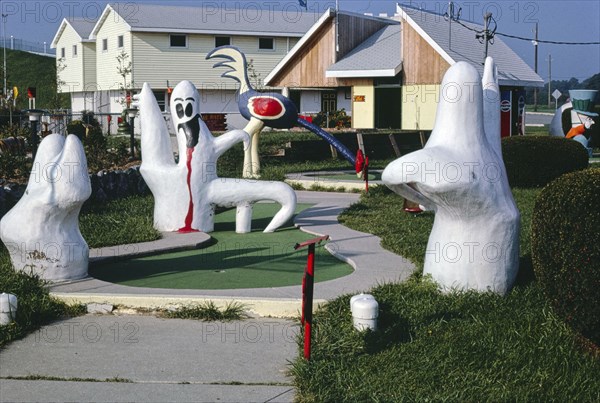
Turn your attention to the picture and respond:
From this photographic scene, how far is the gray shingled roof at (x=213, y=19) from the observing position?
41.1 meters

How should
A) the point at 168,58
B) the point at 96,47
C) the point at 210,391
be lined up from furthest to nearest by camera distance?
the point at 96,47
the point at 168,58
the point at 210,391

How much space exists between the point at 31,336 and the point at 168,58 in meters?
36.0

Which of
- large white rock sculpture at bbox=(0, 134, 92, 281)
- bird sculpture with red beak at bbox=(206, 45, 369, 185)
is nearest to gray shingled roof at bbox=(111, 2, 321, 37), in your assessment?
bird sculpture with red beak at bbox=(206, 45, 369, 185)

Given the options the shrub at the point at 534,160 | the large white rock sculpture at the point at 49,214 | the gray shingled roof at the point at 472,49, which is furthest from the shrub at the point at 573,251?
the gray shingled roof at the point at 472,49

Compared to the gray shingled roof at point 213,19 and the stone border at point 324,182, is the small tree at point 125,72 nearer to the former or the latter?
the gray shingled roof at point 213,19

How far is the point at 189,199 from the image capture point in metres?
11.7

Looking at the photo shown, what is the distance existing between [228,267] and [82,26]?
43.2m

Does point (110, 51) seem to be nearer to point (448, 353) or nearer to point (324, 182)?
point (324, 182)

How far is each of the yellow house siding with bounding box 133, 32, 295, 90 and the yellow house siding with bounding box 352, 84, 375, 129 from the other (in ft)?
33.1

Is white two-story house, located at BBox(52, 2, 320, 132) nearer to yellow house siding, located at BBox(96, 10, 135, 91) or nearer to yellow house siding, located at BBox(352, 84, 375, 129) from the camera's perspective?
yellow house siding, located at BBox(96, 10, 135, 91)

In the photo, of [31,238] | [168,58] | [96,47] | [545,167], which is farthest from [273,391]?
[96,47]

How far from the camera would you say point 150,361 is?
6277 millimetres

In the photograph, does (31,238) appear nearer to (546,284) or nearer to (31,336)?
(31,336)

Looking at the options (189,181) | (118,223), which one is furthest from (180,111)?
(118,223)
